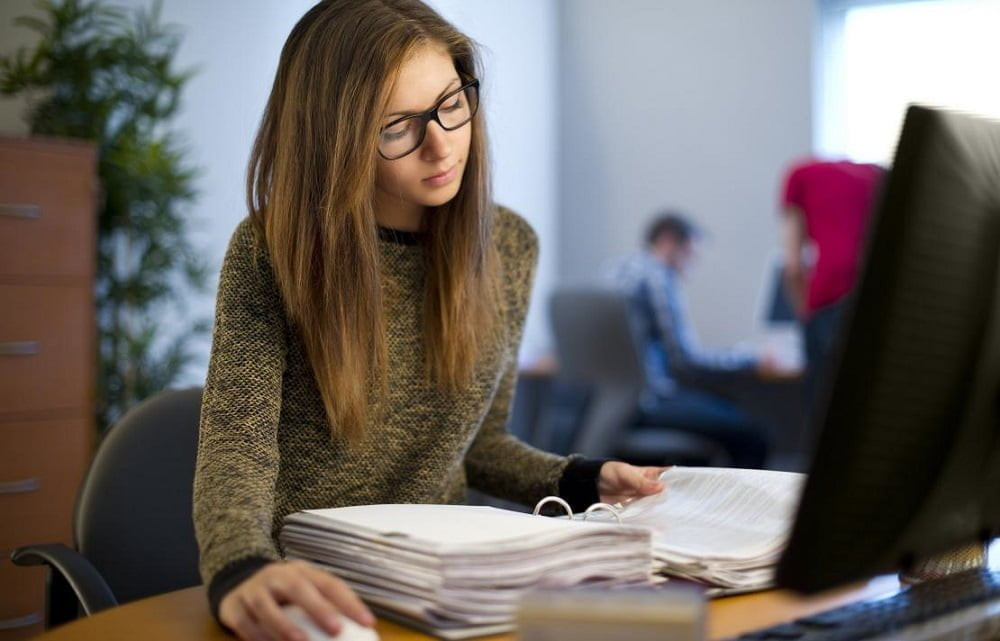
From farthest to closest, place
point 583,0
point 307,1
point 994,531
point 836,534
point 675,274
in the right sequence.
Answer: point 583,0 < point 675,274 < point 307,1 < point 994,531 < point 836,534

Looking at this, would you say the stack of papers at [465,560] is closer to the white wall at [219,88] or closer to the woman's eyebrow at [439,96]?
the woman's eyebrow at [439,96]

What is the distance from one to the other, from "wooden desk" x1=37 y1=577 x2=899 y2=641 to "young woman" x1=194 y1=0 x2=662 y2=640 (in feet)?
0.46

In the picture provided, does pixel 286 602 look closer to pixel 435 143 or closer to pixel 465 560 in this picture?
pixel 465 560

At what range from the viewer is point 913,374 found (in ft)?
2.22

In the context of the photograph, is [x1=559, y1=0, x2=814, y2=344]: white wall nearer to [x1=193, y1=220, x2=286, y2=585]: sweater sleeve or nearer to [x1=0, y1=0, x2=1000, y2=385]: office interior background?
[x1=0, y1=0, x2=1000, y2=385]: office interior background

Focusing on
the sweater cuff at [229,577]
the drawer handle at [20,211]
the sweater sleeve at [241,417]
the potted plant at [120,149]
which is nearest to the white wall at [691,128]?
the potted plant at [120,149]

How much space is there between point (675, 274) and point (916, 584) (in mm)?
4643

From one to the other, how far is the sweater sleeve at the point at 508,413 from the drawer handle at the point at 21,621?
1.84m

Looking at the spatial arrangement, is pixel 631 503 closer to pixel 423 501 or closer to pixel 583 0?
pixel 423 501

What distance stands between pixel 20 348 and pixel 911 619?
256 centimetres

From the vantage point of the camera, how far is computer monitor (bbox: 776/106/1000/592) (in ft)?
2.15

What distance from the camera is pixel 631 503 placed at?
46.9 inches

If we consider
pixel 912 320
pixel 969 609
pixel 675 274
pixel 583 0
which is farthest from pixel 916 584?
pixel 583 0

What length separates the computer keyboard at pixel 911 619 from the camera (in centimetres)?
78
